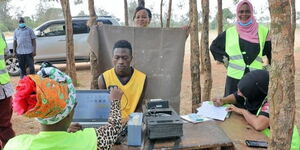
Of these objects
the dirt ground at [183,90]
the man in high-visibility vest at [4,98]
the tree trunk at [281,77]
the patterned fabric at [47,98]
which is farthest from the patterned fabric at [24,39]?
the tree trunk at [281,77]

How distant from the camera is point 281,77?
1.60m

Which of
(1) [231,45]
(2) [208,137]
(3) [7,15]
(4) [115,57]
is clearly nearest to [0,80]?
(4) [115,57]

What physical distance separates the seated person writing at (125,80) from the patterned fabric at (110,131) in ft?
3.22

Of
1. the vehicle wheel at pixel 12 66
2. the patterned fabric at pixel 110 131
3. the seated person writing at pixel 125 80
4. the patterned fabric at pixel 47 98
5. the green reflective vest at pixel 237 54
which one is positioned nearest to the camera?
the patterned fabric at pixel 47 98

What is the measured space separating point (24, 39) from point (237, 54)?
593 centimetres

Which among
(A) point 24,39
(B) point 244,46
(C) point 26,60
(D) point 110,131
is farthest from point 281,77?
(C) point 26,60

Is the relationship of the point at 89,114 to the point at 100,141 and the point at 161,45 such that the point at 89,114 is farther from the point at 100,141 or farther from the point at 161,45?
the point at 161,45

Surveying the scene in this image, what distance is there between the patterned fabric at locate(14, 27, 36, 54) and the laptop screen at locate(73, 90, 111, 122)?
6259 mm

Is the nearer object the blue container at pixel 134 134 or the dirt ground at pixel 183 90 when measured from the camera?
the blue container at pixel 134 134

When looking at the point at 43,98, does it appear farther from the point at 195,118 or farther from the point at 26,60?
the point at 26,60

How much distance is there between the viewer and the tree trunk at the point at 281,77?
5.15 feet

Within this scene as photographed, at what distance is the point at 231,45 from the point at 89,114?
2094mm

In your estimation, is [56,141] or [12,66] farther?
[12,66]

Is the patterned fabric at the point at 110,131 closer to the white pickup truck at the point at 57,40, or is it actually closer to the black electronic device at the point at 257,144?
the black electronic device at the point at 257,144
